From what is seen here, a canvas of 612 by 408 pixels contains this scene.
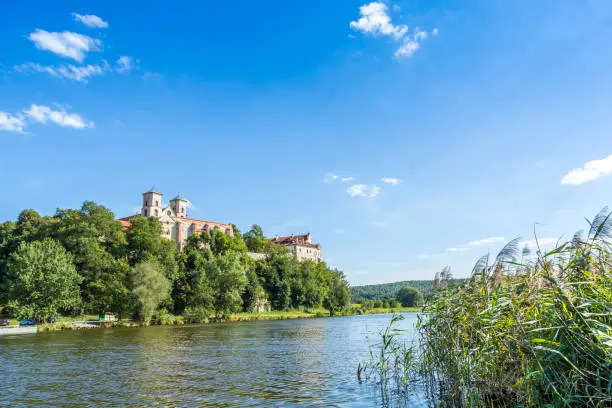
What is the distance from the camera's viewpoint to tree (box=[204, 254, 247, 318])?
8612 centimetres

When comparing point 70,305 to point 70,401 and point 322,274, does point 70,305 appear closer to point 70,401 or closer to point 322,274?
point 70,401

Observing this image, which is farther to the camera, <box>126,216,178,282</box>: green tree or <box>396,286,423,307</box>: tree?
<box>396,286,423,307</box>: tree

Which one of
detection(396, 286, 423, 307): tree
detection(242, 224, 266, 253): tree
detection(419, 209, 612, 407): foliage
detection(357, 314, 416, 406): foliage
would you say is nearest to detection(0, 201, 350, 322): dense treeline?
detection(242, 224, 266, 253): tree

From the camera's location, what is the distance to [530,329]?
9898mm

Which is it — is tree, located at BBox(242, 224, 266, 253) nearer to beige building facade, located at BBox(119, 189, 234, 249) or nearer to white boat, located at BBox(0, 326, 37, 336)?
beige building facade, located at BBox(119, 189, 234, 249)

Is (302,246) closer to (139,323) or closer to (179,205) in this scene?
(179,205)

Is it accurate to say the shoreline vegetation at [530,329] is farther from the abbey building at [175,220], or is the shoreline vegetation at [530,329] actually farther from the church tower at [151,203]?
the church tower at [151,203]

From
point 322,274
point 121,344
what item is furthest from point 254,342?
point 322,274

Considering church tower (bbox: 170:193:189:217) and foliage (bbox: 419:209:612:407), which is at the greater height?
church tower (bbox: 170:193:189:217)

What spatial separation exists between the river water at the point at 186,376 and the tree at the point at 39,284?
28.1 metres

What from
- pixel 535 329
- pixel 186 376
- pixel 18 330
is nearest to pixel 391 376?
pixel 186 376

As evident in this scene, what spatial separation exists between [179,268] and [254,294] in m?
18.0

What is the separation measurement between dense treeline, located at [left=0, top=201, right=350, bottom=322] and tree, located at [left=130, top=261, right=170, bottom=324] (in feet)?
0.50

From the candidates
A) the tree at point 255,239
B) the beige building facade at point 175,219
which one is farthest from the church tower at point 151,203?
the tree at point 255,239
